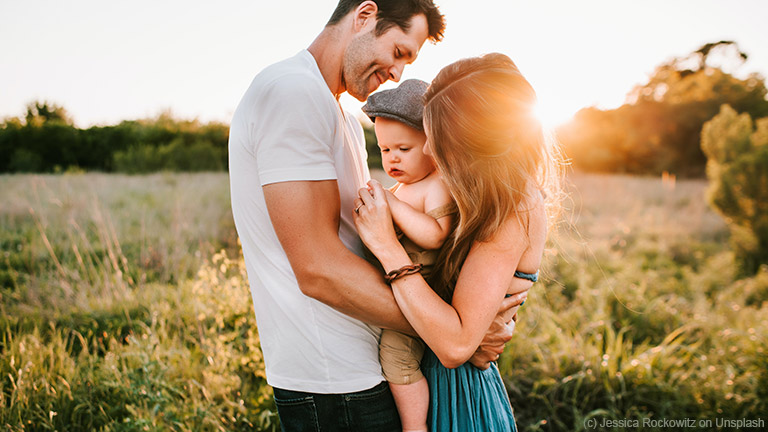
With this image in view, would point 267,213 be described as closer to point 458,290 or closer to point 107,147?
point 458,290

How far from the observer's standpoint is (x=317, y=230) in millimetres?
1203

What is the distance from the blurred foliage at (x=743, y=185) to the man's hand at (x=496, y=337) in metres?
7.74

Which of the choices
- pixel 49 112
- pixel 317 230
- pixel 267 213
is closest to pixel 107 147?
pixel 49 112

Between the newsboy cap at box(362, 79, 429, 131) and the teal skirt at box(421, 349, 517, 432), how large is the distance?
861 millimetres

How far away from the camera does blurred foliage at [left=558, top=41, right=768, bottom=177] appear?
68.9 feet

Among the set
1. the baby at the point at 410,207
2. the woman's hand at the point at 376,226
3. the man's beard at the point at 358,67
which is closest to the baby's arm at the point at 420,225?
the baby at the point at 410,207

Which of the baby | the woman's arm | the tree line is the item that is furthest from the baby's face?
the tree line

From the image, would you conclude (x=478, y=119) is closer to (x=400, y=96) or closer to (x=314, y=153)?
(x=400, y=96)

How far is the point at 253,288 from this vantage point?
144 cm

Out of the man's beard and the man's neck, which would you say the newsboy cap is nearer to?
the man's beard

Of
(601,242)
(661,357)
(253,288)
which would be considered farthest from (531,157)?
(601,242)

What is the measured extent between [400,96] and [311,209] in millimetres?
680

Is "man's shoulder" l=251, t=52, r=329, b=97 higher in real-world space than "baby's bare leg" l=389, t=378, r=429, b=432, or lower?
higher

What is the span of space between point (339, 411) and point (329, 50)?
121 cm
